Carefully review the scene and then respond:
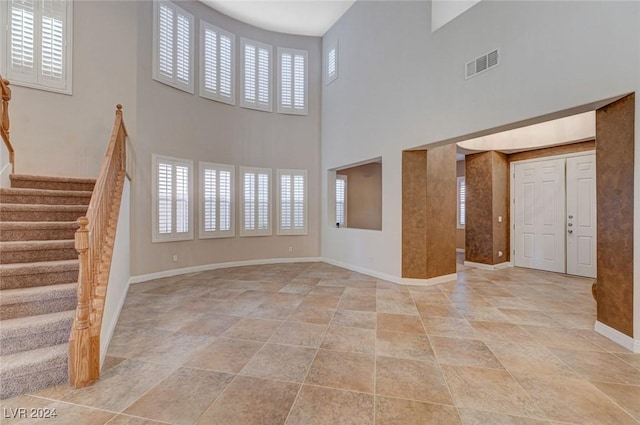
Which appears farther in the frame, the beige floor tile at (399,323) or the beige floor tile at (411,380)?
the beige floor tile at (399,323)

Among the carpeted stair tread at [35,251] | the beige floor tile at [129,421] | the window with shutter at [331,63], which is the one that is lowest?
the beige floor tile at [129,421]

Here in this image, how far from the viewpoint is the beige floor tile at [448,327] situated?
121 inches

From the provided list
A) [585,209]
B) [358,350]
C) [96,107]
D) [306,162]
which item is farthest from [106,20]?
[585,209]

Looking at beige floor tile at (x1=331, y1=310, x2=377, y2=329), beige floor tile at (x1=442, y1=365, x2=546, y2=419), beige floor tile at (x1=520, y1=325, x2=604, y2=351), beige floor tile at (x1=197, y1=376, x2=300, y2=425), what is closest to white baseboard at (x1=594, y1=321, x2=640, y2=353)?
beige floor tile at (x1=520, y1=325, x2=604, y2=351)

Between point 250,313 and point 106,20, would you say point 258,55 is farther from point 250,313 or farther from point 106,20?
point 250,313

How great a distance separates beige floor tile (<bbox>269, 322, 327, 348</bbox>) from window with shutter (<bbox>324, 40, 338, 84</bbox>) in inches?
236

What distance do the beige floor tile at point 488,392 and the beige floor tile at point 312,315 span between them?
57.8 inches

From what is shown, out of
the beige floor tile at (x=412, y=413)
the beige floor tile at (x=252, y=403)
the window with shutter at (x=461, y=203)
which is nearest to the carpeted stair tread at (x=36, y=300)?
the beige floor tile at (x=252, y=403)

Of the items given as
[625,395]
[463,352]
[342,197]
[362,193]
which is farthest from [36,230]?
[362,193]

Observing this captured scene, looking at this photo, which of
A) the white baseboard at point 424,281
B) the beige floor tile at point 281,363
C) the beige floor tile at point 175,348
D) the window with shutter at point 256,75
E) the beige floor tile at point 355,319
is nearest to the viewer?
the beige floor tile at point 281,363

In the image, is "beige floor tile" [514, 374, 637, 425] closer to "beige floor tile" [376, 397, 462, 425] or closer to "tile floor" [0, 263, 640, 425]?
"tile floor" [0, 263, 640, 425]

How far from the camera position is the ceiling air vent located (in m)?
3.60

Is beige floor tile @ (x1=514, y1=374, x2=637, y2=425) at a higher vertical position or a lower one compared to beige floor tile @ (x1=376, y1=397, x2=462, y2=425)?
higher

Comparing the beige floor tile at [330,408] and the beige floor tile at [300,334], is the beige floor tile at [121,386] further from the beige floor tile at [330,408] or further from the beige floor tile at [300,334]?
the beige floor tile at [330,408]
